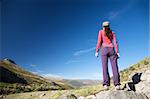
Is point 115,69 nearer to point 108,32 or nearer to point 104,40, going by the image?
point 104,40

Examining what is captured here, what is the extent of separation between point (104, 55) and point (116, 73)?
1.40 metres

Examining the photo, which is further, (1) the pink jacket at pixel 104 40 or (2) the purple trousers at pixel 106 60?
(1) the pink jacket at pixel 104 40

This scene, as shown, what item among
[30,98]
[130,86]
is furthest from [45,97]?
[130,86]

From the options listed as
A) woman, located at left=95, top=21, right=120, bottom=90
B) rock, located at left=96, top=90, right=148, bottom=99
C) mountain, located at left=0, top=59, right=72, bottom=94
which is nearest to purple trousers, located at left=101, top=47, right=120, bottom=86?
woman, located at left=95, top=21, right=120, bottom=90

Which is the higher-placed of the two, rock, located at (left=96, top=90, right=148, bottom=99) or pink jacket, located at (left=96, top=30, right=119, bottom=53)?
pink jacket, located at (left=96, top=30, right=119, bottom=53)

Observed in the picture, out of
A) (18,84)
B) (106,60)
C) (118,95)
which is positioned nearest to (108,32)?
(106,60)

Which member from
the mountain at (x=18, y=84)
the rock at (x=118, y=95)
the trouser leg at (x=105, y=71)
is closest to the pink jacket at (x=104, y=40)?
the trouser leg at (x=105, y=71)

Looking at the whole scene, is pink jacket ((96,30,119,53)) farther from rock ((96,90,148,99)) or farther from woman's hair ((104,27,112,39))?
rock ((96,90,148,99))

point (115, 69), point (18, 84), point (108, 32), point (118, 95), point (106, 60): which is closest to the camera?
point (118, 95)

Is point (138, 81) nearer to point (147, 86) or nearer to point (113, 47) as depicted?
point (147, 86)

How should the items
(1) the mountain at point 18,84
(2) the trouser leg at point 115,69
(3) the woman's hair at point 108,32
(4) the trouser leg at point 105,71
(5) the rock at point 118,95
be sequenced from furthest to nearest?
(1) the mountain at point 18,84
(3) the woman's hair at point 108,32
(4) the trouser leg at point 105,71
(2) the trouser leg at point 115,69
(5) the rock at point 118,95

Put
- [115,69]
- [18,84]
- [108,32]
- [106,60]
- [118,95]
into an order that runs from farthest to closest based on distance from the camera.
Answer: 1. [18,84]
2. [108,32]
3. [106,60]
4. [115,69]
5. [118,95]

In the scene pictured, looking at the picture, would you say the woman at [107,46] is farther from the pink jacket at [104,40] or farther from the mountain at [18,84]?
the mountain at [18,84]

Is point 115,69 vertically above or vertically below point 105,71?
above
